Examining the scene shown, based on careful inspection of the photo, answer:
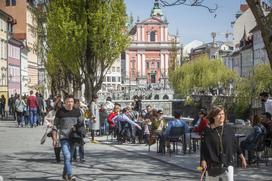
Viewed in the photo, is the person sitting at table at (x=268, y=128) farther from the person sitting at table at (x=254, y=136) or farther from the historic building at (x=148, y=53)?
the historic building at (x=148, y=53)

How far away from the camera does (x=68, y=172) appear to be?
42.5 ft

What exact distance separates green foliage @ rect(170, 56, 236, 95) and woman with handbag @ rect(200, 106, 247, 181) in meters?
70.2

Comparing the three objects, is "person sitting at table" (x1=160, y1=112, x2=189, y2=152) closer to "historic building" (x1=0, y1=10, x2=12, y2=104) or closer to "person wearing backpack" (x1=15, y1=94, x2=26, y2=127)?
"person wearing backpack" (x1=15, y1=94, x2=26, y2=127)

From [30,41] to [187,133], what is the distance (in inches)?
2794

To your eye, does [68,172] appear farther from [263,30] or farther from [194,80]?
[194,80]

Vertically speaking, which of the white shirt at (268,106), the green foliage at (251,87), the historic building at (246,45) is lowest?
the white shirt at (268,106)

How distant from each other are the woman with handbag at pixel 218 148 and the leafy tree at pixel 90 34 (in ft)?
68.4

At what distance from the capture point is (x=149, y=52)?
149 metres

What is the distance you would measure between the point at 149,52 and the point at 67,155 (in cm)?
13685

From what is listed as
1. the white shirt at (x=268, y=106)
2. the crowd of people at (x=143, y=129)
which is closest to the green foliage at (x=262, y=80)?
the crowd of people at (x=143, y=129)

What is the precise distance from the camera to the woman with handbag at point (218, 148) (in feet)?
28.0

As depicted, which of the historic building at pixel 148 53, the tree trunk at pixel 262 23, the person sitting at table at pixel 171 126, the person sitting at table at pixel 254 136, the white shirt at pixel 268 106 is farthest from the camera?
the historic building at pixel 148 53

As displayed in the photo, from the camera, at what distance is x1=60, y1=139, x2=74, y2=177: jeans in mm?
12922

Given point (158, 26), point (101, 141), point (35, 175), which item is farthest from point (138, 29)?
point (35, 175)
